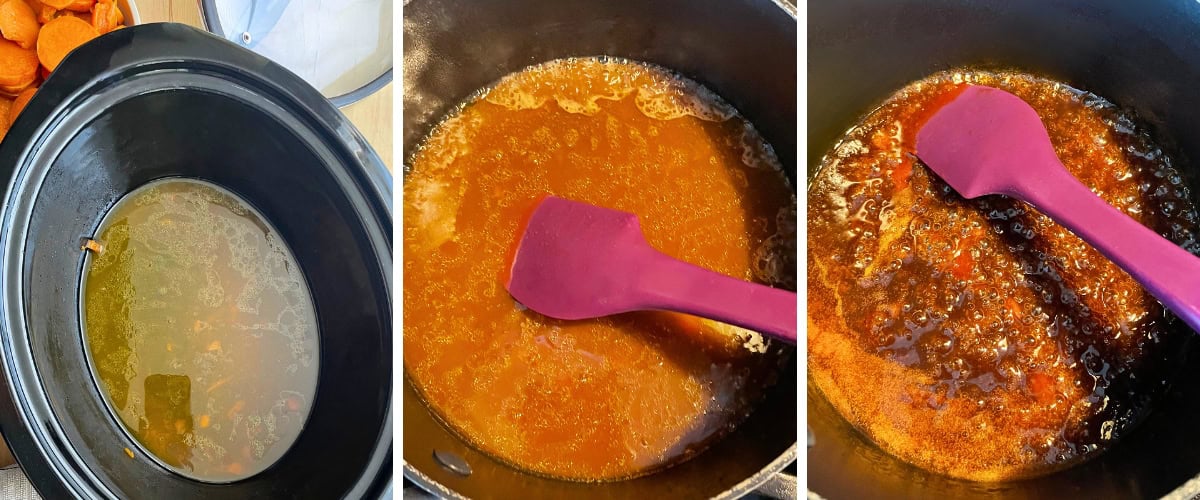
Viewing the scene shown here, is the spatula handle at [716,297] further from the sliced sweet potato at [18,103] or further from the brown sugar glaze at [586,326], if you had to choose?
the sliced sweet potato at [18,103]

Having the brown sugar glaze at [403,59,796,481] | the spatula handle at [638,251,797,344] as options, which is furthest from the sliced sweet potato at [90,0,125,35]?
the spatula handle at [638,251,797,344]

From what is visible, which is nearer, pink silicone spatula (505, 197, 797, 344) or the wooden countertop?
pink silicone spatula (505, 197, 797, 344)

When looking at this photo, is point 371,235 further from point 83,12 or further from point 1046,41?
point 1046,41

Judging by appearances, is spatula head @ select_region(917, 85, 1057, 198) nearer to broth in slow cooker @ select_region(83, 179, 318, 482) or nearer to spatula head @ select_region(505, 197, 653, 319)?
spatula head @ select_region(505, 197, 653, 319)

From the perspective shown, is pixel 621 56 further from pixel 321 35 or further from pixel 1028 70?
pixel 1028 70

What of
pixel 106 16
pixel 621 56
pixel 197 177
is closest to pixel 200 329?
pixel 197 177

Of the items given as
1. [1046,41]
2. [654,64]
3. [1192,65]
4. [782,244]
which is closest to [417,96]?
[654,64]

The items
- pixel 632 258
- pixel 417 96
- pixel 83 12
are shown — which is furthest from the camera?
pixel 83 12

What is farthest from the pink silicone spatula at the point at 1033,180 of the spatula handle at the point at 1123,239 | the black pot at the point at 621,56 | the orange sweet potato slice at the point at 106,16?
the orange sweet potato slice at the point at 106,16
